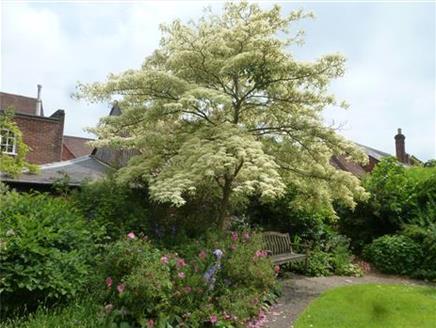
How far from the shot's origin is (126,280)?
5145 millimetres

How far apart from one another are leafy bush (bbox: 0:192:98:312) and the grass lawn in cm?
364

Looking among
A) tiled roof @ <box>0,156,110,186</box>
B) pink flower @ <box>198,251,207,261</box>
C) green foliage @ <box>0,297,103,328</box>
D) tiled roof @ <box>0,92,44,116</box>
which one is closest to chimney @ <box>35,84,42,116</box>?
tiled roof @ <box>0,92,44,116</box>

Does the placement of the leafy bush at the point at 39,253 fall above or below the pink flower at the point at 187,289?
above

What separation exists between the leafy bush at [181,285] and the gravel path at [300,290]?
1.15 ft

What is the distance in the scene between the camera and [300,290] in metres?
8.50

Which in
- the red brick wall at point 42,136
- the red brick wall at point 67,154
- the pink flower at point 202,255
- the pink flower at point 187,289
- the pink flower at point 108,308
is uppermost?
the red brick wall at point 67,154

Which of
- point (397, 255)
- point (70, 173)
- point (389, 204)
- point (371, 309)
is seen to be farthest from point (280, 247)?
point (70, 173)

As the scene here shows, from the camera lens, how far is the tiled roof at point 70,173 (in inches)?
405

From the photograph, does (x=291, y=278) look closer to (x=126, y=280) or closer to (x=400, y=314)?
(x=400, y=314)

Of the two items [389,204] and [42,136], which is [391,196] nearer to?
[389,204]

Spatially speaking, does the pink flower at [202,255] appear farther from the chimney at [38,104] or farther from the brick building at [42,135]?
the chimney at [38,104]

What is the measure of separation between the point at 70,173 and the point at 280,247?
671cm

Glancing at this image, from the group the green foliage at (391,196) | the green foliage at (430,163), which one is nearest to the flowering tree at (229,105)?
the green foliage at (391,196)

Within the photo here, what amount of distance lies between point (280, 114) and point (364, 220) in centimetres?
607
